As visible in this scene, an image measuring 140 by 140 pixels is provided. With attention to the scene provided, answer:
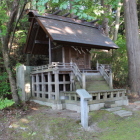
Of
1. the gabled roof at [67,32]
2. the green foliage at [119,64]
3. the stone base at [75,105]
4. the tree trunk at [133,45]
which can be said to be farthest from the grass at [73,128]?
the green foliage at [119,64]

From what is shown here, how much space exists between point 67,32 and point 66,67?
278 cm

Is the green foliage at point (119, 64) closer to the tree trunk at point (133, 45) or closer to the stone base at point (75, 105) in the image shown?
the tree trunk at point (133, 45)

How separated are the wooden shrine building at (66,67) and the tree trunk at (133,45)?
140 centimetres

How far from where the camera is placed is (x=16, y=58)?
18.3m

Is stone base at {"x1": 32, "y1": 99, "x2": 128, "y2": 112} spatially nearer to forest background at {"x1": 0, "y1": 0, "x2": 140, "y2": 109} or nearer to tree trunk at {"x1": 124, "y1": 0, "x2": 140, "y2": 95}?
forest background at {"x1": 0, "y1": 0, "x2": 140, "y2": 109}

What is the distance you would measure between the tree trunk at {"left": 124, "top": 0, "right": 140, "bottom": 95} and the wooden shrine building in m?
1.40

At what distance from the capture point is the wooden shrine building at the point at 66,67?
398 inches

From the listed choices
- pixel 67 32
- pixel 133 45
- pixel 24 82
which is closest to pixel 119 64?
pixel 133 45

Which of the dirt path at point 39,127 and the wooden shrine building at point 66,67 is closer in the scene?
the dirt path at point 39,127

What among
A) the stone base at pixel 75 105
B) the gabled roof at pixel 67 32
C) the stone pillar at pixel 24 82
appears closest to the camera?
the stone base at pixel 75 105

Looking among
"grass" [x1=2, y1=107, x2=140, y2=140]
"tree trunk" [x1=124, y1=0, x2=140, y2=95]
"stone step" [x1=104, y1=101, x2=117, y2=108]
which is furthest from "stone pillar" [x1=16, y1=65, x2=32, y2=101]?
"tree trunk" [x1=124, y1=0, x2=140, y2=95]

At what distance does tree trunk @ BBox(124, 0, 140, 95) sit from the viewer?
Result: 41.6 feet

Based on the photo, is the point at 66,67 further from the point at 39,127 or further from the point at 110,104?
the point at 39,127

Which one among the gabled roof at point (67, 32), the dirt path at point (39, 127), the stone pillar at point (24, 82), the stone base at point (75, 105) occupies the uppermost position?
the gabled roof at point (67, 32)
